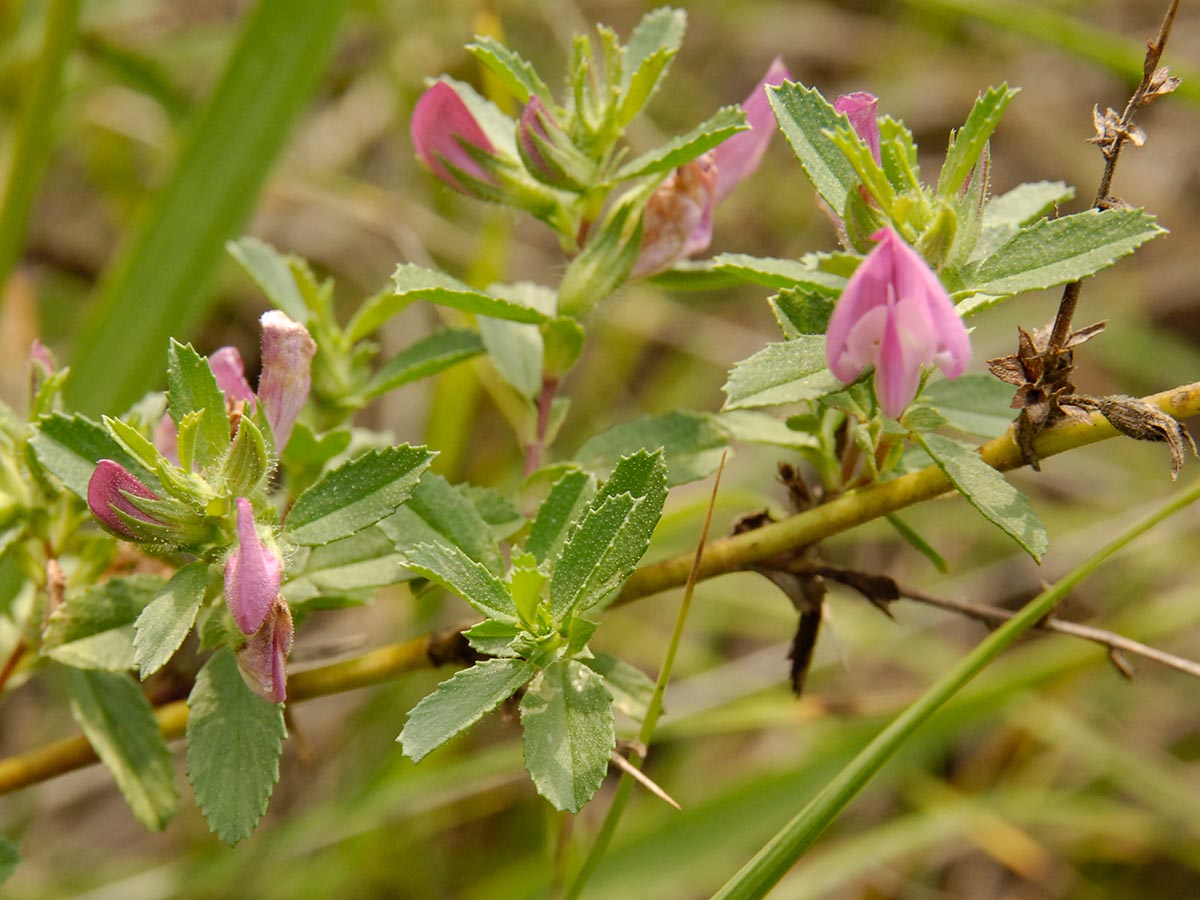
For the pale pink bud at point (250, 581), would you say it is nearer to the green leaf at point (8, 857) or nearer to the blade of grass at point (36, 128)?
the green leaf at point (8, 857)

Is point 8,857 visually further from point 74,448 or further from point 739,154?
point 739,154

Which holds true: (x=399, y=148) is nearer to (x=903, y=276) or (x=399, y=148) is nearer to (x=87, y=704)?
(x=87, y=704)

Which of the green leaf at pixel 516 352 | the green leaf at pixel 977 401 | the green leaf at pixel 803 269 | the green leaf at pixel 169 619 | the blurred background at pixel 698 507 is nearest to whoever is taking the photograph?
the green leaf at pixel 169 619

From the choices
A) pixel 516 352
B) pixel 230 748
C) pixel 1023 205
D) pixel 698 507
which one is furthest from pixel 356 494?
pixel 698 507

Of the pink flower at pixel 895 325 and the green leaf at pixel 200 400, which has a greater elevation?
the pink flower at pixel 895 325

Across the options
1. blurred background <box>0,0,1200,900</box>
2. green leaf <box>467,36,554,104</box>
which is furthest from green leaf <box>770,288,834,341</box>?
blurred background <box>0,0,1200,900</box>

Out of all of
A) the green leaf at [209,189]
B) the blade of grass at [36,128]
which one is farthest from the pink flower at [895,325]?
the blade of grass at [36,128]
